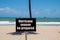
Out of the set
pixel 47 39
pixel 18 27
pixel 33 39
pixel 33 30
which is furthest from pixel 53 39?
pixel 18 27

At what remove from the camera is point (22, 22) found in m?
10.8

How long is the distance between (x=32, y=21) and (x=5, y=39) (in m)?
3.27

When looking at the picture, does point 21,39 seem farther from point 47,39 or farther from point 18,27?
point 18,27

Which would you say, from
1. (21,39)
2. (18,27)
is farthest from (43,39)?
(18,27)

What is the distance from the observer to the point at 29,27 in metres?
10.9

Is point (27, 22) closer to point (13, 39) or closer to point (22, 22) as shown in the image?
point (22, 22)

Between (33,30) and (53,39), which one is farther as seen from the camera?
(33,30)

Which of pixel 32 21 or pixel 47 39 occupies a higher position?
pixel 32 21

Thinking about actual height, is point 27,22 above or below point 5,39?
above

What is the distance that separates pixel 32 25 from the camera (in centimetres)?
1091

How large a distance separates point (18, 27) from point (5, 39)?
2.94 metres

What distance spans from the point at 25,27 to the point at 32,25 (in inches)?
22.0

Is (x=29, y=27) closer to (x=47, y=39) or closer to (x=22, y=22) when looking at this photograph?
(x=22, y=22)

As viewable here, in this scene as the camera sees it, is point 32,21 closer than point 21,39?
No
